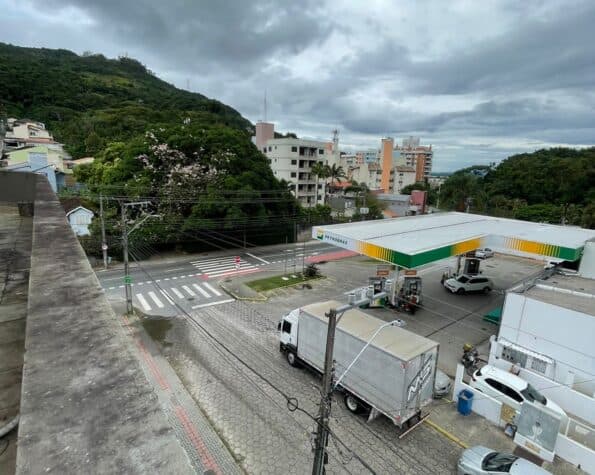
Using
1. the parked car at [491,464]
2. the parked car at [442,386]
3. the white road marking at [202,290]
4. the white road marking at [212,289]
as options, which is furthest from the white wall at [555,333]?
the white road marking at [202,290]

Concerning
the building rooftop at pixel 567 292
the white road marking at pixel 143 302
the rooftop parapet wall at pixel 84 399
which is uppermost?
the rooftop parapet wall at pixel 84 399

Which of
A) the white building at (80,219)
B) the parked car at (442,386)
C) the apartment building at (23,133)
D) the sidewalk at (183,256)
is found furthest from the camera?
the apartment building at (23,133)

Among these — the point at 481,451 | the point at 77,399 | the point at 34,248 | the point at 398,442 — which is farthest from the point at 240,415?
the point at 77,399

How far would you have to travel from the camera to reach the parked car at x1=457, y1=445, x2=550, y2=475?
7852 millimetres

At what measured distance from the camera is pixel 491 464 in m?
8.16

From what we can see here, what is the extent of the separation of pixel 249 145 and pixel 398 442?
31354 millimetres

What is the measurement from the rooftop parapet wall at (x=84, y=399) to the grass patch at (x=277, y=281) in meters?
18.5

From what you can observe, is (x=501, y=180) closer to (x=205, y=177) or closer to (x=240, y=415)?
(x=205, y=177)

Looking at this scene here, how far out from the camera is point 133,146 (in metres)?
32.2

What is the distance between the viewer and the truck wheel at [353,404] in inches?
407

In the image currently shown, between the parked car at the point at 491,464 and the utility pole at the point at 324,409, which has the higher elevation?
the utility pole at the point at 324,409

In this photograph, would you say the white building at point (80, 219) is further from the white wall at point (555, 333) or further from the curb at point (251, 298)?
the white wall at point (555, 333)

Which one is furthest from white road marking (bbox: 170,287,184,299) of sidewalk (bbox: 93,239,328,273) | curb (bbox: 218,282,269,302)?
sidewalk (bbox: 93,239,328,273)

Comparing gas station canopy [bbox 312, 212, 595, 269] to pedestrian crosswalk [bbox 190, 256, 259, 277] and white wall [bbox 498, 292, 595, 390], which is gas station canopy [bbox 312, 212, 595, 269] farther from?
pedestrian crosswalk [bbox 190, 256, 259, 277]
